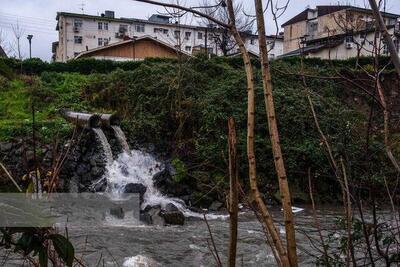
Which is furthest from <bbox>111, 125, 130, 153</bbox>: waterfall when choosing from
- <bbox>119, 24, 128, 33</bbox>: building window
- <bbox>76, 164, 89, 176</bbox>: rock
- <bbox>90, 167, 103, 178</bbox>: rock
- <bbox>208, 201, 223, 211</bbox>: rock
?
<bbox>119, 24, 128, 33</bbox>: building window

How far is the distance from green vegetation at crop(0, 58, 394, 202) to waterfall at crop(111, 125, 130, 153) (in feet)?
1.66

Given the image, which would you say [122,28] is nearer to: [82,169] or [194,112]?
[194,112]

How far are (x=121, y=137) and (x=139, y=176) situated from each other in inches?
58.9

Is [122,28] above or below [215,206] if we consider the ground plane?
above

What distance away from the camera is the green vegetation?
Result: 1229 centimetres

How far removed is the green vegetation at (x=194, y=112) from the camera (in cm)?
1229

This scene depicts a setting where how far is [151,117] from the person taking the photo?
46.2ft

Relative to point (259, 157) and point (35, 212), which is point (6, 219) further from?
point (259, 157)

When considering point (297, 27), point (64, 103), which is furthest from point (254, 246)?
point (297, 27)

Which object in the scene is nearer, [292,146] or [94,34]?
[292,146]

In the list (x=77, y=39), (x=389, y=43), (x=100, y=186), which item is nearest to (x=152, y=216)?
(x=100, y=186)

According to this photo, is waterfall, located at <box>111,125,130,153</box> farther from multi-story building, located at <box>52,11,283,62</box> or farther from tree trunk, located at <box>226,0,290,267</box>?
multi-story building, located at <box>52,11,283,62</box>

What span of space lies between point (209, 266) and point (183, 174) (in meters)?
5.52

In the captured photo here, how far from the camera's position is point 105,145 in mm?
11969
